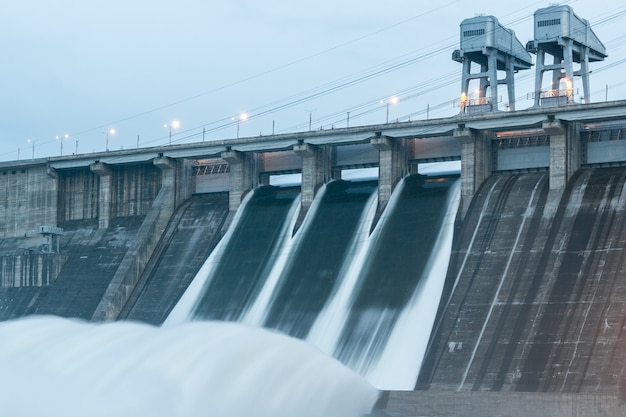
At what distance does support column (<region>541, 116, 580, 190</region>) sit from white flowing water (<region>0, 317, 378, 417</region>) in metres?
23.2

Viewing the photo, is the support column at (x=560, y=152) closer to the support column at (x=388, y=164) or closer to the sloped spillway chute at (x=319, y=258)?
the support column at (x=388, y=164)

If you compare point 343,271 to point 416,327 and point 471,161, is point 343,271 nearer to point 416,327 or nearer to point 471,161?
point 416,327

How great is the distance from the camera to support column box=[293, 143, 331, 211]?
74.9 m

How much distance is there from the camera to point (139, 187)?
84250mm

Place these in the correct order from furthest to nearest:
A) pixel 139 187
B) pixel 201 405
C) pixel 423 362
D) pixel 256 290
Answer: pixel 139 187 → pixel 256 290 → pixel 423 362 → pixel 201 405

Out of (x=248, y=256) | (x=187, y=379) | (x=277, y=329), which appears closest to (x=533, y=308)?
(x=277, y=329)

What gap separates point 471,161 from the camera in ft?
223

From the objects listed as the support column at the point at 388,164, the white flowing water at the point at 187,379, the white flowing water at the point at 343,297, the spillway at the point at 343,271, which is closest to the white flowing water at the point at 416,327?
the spillway at the point at 343,271

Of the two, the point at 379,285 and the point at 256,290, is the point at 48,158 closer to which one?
the point at 256,290

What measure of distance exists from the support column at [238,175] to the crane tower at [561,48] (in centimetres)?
1859

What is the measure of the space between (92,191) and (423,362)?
35995 mm

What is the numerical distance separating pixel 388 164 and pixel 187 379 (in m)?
34.1

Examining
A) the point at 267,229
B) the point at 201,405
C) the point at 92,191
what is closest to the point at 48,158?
the point at 92,191

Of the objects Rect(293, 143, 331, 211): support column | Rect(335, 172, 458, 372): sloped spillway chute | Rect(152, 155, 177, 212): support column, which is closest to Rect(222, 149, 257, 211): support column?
Rect(152, 155, 177, 212): support column
